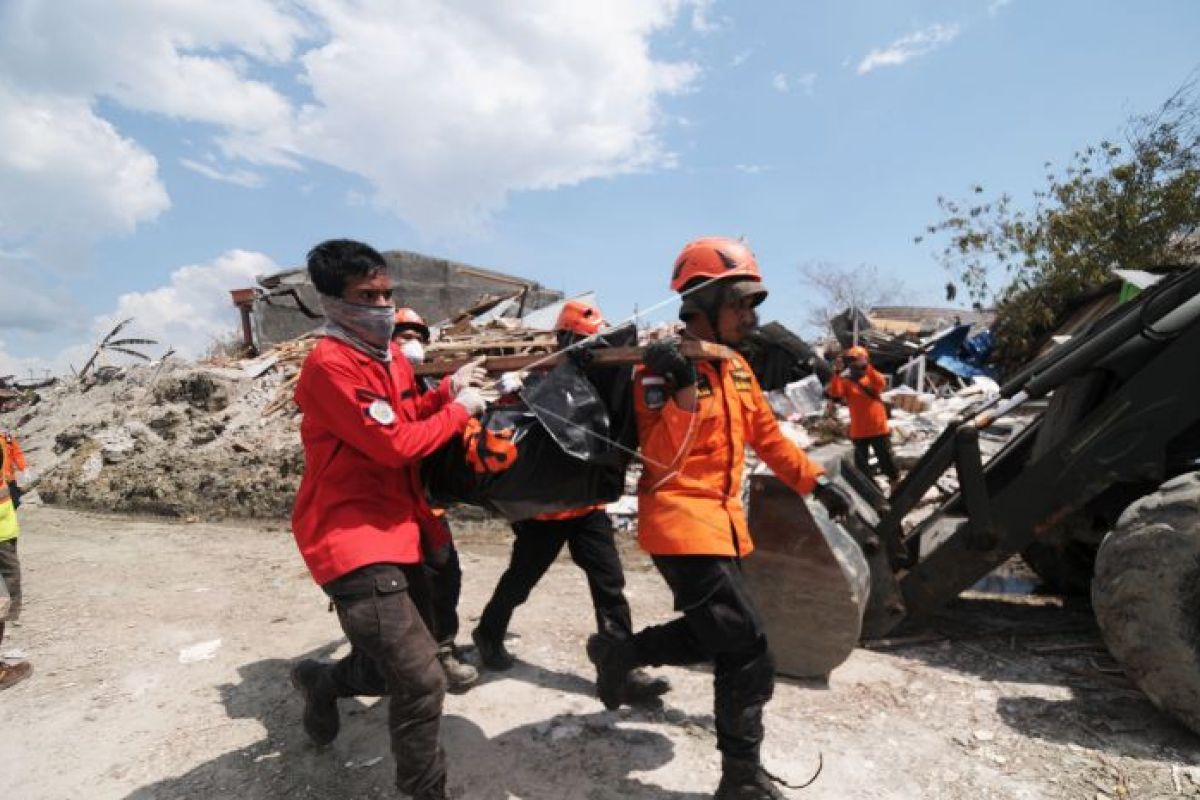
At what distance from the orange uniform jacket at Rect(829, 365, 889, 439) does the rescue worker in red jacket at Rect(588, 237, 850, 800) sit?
18.5 feet

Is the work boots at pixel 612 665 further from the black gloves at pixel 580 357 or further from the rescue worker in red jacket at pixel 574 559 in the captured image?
the black gloves at pixel 580 357

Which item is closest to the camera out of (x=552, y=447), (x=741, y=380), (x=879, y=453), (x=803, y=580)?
(x=552, y=447)

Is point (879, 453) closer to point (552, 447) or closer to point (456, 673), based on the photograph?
point (456, 673)

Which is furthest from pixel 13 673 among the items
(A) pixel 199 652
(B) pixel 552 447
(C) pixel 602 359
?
(C) pixel 602 359

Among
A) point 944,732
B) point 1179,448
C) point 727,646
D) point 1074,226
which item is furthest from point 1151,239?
point 727,646

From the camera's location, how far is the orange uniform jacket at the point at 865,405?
790 cm

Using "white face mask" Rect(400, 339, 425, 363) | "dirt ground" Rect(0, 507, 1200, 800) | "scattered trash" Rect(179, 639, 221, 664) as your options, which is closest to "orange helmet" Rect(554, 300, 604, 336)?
"white face mask" Rect(400, 339, 425, 363)

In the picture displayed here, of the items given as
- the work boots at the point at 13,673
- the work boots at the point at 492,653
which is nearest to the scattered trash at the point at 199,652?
the work boots at the point at 13,673

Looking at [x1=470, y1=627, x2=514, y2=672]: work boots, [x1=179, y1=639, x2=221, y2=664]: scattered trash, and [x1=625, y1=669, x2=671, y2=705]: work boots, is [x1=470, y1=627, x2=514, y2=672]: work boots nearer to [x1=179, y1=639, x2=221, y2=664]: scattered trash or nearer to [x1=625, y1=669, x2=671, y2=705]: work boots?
[x1=625, y1=669, x2=671, y2=705]: work boots

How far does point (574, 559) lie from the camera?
3.54 meters

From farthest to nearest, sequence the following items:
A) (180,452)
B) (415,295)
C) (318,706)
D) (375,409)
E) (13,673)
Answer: (415,295)
(180,452)
(13,673)
(318,706)
(375,409)

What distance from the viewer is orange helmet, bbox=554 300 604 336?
3.64 m

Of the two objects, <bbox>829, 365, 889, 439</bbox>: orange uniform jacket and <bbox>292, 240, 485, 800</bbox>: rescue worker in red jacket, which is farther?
<bbox>829, 365, 889, 439</bbox>: orange uniform jacket

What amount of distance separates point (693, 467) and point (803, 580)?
115 centimetres
